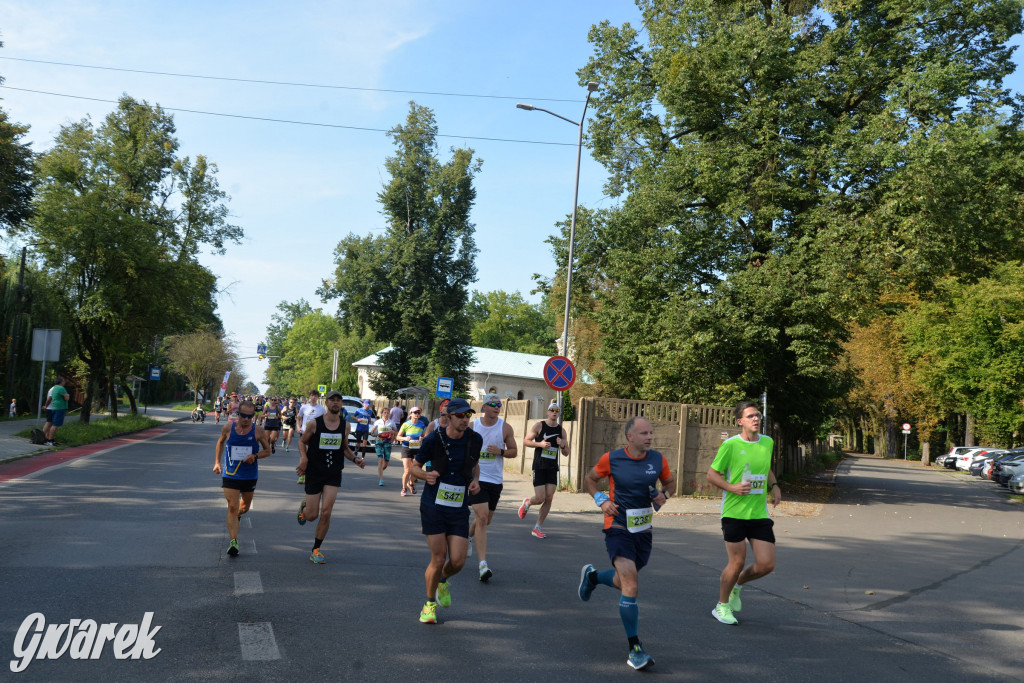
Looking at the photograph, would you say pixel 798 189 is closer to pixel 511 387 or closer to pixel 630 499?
pixel 630 499

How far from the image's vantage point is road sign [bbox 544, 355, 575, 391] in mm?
17936

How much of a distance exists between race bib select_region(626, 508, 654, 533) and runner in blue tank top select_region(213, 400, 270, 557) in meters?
4.66

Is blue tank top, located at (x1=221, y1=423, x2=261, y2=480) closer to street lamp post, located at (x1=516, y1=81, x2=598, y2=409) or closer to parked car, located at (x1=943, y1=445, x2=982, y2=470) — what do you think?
street lamp post, located at (x1=516, y1=81, x2=598, y2=409)

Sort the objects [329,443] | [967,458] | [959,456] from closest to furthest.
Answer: [329,443] → [967,458] → [959,456]

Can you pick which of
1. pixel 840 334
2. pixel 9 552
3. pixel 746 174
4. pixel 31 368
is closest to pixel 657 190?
pixel 746 174

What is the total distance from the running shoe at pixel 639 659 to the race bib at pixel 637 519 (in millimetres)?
874

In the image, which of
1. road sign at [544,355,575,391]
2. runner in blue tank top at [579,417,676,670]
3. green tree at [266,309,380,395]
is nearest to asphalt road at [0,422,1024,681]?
runner in blue tank top at [579,417,676,670]

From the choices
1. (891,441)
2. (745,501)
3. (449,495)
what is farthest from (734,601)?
(891,441)

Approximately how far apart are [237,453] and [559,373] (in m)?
9.71

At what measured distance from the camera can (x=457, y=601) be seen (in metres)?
7.46

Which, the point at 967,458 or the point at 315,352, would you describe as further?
the point at 315,352

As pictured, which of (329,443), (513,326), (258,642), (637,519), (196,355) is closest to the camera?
(258,642)

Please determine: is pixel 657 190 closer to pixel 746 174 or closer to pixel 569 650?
pixel 746 174

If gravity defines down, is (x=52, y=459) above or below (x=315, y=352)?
below
